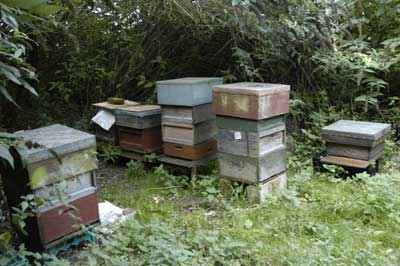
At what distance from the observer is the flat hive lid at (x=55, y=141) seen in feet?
6.40

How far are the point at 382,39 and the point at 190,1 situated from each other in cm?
257

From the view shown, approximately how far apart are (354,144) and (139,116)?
77.2 inches

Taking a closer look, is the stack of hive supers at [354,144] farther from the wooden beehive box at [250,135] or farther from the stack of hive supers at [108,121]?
the stack of hive supers at [108,121]

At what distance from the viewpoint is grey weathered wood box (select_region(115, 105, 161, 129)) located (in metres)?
3.49

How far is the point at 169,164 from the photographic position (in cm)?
346

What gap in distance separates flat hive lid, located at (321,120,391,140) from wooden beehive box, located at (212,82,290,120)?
676 millimetres

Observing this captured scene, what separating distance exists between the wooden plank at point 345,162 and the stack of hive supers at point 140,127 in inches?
62.9

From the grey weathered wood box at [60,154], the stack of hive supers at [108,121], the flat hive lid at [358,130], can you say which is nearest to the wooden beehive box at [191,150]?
the stack of hive supers at [108,121]

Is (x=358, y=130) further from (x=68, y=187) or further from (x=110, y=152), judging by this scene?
(x=68, y=187)

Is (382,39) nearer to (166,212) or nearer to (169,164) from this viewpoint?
(169,164)

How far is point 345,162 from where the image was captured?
333cm

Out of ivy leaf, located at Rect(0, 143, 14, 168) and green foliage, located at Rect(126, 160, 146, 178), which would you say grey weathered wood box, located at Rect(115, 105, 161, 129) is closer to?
green foliage, located at Rect(126, 160, 146, 178)

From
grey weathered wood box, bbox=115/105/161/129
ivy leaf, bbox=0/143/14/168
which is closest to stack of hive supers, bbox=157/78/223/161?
grey weathered wood box, bbox=115/105/161/129

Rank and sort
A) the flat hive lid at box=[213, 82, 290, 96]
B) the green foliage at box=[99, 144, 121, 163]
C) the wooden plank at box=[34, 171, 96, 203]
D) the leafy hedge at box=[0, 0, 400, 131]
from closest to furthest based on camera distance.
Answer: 1. the wooden plank at box=[34, 171, 96, 203]
2. the flat hive lid at box=[213, 82, 290, 96]
3. the green foliage at box=[99, 144, 121, 163]
4. the leafy hedge at box=[0, 0, 400, 131]
